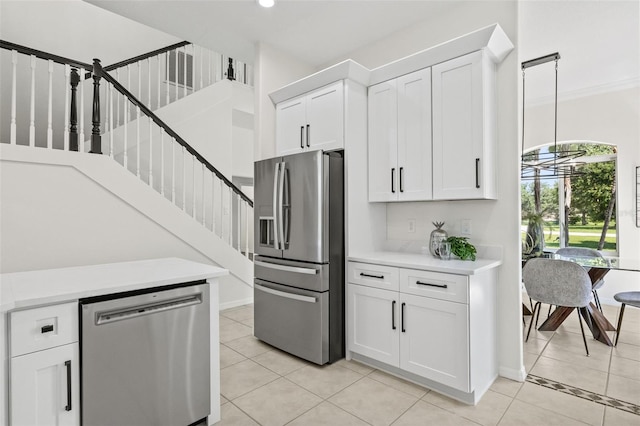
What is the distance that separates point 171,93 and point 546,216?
21.9ft

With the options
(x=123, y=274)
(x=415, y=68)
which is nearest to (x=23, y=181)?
(x=123, y=274)

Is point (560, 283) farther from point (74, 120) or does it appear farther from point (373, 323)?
point (74, 120)

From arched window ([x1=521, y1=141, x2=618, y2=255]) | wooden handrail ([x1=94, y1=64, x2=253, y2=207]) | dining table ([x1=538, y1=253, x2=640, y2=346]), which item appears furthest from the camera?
arched window ([x1=521, y1=141, x2=618, y2=255])

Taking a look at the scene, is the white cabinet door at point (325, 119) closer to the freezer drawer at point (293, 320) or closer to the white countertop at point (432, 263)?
the white countertop at point (432, 263)

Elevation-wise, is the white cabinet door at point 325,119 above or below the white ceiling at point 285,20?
below

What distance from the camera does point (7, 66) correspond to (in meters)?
4.72

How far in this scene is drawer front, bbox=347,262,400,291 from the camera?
2604mm

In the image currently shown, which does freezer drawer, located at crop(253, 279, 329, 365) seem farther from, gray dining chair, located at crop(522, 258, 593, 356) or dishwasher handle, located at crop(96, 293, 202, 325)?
gray dining chair, located at crop(522, 258, 593, 356)

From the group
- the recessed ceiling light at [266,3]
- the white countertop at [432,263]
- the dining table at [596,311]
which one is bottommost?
the dining table at [596,311]

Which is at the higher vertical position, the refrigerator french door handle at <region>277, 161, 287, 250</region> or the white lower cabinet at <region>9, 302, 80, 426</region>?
the refrigerator french door handle at <region>277, 161, 287, 250</region>

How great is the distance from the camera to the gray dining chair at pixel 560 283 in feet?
10.4

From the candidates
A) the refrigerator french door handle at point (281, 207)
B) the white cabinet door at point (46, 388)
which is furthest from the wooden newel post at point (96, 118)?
the white cabinet door at point (46, 388)

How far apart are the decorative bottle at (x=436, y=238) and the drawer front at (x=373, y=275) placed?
1.35ft

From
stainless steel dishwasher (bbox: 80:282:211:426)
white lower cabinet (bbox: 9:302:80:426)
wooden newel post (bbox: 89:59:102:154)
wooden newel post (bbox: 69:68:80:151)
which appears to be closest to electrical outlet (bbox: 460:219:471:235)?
stainless steel dishwasher (bbox: 80:282:211:426)
